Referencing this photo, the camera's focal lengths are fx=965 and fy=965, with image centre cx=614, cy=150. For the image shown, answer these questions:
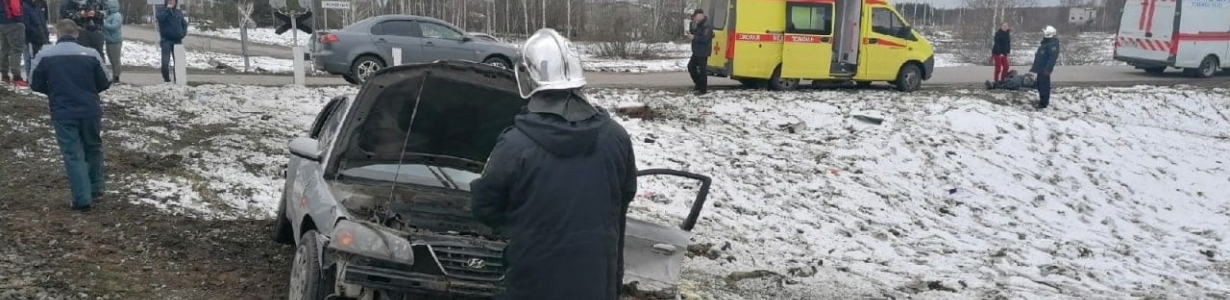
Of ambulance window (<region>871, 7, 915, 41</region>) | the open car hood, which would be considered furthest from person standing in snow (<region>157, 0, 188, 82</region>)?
ambulance window (<region>871, 7, 915, 41</region>)

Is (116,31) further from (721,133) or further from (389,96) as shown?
(389,96)

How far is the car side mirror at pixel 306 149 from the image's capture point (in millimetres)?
5905

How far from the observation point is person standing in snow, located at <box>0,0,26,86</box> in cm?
1339

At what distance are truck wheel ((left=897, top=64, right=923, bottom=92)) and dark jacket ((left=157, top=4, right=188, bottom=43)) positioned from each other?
503 inches

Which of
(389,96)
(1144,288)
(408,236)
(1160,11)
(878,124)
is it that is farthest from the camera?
(1160,11)

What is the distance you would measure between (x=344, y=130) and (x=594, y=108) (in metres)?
3.13

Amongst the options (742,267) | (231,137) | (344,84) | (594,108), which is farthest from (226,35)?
(594,108)

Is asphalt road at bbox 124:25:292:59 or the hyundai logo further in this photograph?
asphalt road at bbox 124:25:292:59

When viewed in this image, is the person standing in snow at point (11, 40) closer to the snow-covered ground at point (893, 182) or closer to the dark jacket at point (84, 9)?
the dark jacket at point (84, 9)

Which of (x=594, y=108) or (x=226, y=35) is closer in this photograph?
(x=594, y=108)

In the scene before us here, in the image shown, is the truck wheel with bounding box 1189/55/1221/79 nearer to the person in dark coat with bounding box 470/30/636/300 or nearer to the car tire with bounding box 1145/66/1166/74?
the car tire with bounding box 1145/66/1166/74

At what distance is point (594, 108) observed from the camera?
11.5 ft

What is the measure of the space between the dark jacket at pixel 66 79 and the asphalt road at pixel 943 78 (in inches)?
412

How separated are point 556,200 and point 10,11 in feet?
42.7
